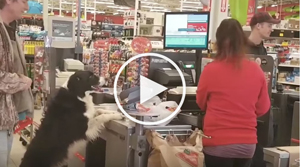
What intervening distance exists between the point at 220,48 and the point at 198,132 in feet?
1.61

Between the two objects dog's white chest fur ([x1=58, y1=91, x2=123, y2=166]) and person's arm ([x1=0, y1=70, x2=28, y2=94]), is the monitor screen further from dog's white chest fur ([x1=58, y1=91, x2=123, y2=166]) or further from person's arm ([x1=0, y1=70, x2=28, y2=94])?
person's arm ([x1=0, y1=70, x2=28, y2=94])

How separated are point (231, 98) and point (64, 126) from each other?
979mm

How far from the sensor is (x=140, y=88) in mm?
2145

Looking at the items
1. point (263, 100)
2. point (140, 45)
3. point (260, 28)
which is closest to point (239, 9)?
point (260, 28)

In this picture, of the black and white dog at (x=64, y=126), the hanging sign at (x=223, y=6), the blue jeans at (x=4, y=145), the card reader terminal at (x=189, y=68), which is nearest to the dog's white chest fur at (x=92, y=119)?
the black and white dog at (x=64, y=126)

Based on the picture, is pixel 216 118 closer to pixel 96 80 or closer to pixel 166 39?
pixel 96 80

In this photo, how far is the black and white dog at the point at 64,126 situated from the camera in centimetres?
224

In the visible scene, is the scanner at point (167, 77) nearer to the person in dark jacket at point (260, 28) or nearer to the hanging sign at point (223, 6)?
the person in dark jacket at point (260, 28)

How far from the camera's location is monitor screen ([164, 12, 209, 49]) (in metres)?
3.05

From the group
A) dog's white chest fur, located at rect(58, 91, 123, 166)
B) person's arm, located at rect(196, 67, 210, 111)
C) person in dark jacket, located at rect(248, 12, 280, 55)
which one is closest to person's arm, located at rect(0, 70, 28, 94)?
dog's white chest fur, located at rect(58, 91, 123, 166)

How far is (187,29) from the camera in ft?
10.2

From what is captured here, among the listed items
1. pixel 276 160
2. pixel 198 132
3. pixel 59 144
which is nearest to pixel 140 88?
pixel 198 132

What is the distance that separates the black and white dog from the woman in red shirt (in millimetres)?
723

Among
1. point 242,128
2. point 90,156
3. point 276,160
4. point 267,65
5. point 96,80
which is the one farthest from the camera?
point 90,156
